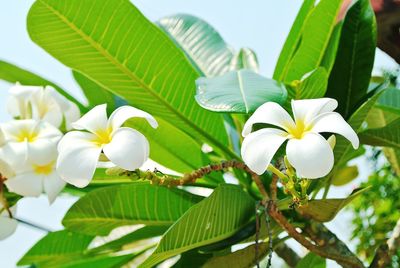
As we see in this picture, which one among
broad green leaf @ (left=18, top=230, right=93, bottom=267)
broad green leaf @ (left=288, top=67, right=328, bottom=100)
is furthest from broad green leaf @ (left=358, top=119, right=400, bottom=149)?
broad green leaf @ (left=18, top=230, right=93, bottom=267)

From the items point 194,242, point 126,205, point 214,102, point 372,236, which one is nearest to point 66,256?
point 126,205

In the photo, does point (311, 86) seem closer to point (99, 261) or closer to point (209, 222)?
point (209, 222)

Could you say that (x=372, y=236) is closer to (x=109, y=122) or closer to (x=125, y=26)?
(x=125, y=26)

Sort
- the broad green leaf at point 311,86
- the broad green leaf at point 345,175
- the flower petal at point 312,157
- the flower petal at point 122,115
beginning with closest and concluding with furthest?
the flower petal at point 312,157 < the flower petal at point 122,115 < the broad green leaf at point 311,86 < the broad green leaf at point 345,175

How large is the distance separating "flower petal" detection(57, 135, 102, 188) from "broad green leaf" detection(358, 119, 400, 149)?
49cm

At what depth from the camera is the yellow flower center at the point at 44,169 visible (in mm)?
1052

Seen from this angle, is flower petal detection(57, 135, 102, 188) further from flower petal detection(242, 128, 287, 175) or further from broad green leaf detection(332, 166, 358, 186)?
broad green leaf detection(332, 166, 358, 186)

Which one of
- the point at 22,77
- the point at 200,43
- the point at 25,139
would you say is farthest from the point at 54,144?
the point at 200,43

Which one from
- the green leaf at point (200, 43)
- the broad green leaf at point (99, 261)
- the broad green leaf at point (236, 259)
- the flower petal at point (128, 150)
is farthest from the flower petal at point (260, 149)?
the green leaf at point (200, 43)

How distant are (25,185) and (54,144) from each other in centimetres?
7

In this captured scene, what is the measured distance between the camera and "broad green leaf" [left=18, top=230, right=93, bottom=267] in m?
1.39

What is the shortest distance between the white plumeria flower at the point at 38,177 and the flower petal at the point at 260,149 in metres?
0.42

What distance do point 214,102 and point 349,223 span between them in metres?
1.64

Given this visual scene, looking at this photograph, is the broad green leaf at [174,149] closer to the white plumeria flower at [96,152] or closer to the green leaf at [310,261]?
A: the green leaf at [310,261]
